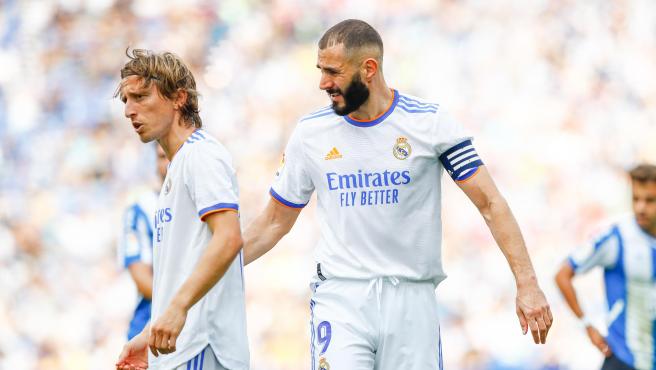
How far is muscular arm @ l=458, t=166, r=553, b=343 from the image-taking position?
4.61 meters

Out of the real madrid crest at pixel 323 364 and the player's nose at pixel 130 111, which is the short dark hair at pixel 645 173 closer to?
the real madrid crest at pixel 323 364

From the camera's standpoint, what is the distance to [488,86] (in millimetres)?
12133


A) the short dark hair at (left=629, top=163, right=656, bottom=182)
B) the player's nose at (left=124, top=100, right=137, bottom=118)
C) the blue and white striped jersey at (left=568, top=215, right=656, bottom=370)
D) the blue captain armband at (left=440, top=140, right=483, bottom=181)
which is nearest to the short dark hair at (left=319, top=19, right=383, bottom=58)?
the blue captain armband at (left=440, top=140, right=483, bottom=181)

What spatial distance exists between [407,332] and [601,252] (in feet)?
9.08

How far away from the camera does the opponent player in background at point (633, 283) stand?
23.4 feet

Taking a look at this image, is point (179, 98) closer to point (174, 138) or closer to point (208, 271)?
point (174, 138)

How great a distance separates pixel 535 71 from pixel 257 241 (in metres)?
7.50

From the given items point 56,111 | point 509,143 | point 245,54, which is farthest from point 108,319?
point 509,143

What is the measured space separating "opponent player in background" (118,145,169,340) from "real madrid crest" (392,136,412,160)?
1.94 metres

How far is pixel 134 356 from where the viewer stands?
15.0 feet

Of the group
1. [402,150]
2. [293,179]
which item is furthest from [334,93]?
[293,179]

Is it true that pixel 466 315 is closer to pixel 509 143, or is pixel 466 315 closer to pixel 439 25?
pixel 509 143

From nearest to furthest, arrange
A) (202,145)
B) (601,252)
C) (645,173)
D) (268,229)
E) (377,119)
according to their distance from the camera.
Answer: (202,145) < (377,119) < (268,229) < (645,173) < (601,252)

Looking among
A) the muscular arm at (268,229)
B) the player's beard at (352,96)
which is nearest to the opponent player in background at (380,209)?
the player's beard at (352,96)
